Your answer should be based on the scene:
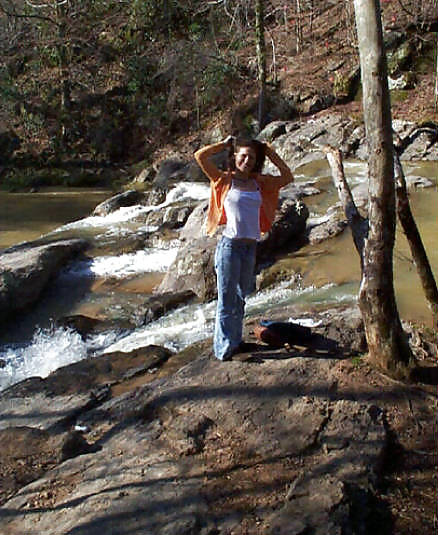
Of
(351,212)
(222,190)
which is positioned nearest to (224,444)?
(222,190)

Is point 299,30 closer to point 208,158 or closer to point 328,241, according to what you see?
point 328,241

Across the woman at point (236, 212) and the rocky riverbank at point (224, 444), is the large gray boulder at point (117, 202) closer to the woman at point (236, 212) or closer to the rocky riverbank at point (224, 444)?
the rocky riverbank at point (224, 444)

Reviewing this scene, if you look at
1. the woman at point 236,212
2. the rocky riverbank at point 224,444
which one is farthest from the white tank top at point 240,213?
the rocky riverbank at point 224,444

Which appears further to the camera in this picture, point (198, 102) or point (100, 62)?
point (100, 62)

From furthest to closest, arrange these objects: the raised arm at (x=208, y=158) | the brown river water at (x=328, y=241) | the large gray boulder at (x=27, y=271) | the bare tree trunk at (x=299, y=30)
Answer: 1. the bare tree trunk at (x=299, y=30)
2. the large gray boulder at (x=27, y=271)
3. the brown river water at (x=328, y=241)
4. the raised arm at (x=208, y=158)

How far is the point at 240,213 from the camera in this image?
13.0ft

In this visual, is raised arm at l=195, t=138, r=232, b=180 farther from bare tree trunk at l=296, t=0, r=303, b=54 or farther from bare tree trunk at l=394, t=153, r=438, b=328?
bare tree trunk at l=296, t=0, r=303, b=54

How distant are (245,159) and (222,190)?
0.90 feet

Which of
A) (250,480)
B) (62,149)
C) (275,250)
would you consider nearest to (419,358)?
(250,480)

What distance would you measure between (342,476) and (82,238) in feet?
30.1

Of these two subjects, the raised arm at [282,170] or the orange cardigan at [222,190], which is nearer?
the orange cardigan at [222,190]

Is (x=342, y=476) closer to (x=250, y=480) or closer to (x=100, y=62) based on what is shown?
(x=250, y=480)

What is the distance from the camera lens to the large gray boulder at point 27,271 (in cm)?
822

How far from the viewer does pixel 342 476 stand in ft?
9.66
